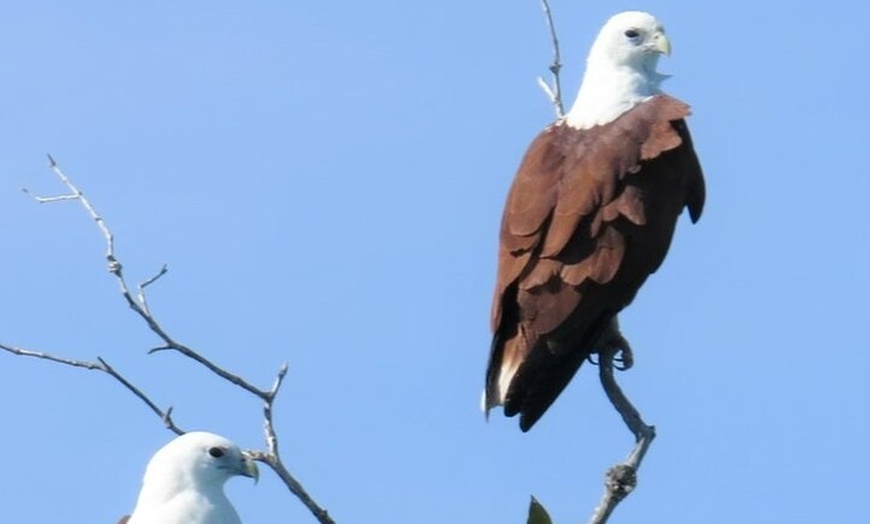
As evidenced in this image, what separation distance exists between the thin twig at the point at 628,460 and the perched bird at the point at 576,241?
330mm

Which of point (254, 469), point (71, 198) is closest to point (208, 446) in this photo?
point (254, 469)

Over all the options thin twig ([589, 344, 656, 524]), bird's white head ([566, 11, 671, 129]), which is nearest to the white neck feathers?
bird's white head ([566, 11, 671, 129])

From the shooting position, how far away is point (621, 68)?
820 cm

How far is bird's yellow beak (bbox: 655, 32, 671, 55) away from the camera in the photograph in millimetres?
8242

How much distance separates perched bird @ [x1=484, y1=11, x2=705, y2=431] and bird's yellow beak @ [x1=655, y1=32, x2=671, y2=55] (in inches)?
18.9

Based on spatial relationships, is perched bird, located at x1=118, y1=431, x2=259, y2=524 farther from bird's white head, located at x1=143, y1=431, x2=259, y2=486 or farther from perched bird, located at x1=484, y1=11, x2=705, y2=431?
perched bird, located at x1=484, y1=11, x2=705, y2=431

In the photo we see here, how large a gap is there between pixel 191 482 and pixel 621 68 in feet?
7.56

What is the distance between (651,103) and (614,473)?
76.2 inches

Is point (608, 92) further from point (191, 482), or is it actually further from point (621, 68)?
point (191, 482)

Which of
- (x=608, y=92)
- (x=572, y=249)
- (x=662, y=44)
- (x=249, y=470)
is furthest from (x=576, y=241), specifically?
(x=249, y=470)

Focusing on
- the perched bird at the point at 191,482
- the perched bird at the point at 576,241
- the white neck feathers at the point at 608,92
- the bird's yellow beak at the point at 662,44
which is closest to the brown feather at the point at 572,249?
the perched bird at the point at 576,241

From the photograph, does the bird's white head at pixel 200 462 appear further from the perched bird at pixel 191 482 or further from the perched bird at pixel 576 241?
the perched bird at pixel 576 241

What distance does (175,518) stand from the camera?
7.79m

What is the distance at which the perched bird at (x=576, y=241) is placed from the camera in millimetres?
7418
